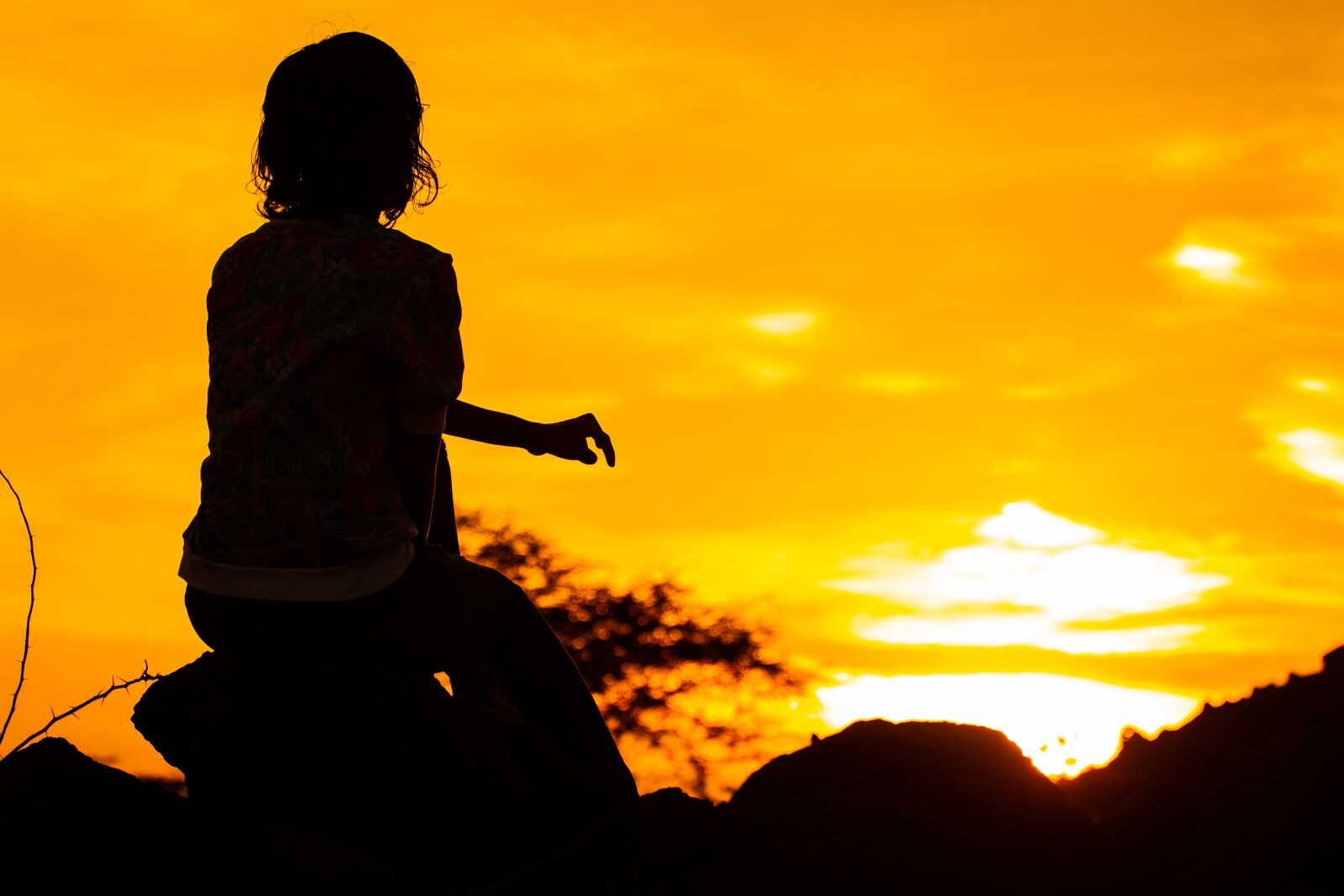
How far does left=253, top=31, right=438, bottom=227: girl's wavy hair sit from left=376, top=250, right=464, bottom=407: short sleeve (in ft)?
1.11

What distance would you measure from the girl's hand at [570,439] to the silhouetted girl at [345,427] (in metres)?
0.32

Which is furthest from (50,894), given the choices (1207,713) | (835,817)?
(1207,713)

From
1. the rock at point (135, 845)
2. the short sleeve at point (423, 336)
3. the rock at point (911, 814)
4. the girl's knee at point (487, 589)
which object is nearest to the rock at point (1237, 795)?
the rock at point (911, 814)

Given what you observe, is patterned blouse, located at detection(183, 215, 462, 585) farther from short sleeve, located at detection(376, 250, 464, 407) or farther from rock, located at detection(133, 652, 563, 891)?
rock, located at detection(133, 652, 563, 891)

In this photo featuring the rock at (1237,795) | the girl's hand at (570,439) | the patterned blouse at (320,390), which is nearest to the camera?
the patterned blouse at (320,390)

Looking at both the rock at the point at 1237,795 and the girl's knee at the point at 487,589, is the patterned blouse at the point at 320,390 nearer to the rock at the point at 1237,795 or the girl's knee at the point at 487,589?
the girl's knee at the point at 487,589

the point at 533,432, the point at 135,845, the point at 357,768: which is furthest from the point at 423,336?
the point at 135,845

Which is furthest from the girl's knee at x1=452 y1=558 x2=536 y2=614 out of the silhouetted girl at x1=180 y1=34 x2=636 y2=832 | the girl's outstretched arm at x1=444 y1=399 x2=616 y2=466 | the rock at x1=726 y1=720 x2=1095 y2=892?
the rock at x1=726 y1=720 x2=1095 y2=892

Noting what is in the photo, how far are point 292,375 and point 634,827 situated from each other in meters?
1.37

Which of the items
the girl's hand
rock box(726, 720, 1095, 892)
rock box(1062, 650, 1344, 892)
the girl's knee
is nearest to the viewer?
the girl's knee

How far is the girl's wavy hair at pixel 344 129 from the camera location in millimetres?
4082

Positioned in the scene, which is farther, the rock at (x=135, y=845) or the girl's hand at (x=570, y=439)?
the girl's hand at (x=570, y=439)

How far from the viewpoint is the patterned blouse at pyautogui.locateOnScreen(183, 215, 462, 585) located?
378cm

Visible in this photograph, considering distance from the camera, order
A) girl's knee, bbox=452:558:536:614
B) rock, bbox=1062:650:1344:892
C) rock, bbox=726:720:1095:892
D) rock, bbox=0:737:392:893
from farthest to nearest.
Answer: rock, bbox=726:720:1095:892 < rock, bbox=1062:650:1344:892 < girl's knee, bbox=452:558:536:614 < rock, bbox=0:737:392:893
